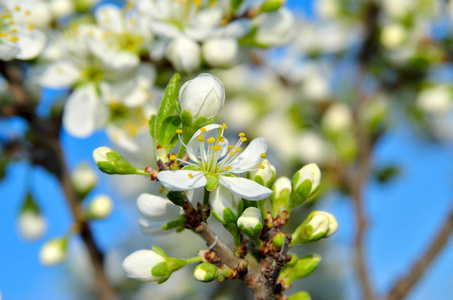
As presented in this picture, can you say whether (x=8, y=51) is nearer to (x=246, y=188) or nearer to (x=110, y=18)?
(x=110, y=18)

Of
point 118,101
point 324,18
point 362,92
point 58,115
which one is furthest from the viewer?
point 324,18

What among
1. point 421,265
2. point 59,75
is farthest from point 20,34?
point 421,265

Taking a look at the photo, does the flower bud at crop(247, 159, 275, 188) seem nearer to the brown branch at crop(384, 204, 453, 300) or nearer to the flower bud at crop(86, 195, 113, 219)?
the flower bud at crop(86, 195, 113, 219)

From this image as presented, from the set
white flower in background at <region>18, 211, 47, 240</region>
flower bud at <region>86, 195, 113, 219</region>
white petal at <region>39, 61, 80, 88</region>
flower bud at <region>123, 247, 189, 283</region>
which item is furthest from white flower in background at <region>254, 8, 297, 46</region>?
white flower in background at <region>18, 211, 47, 240</region>

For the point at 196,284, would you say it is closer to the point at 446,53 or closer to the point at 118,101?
the point at 118,101

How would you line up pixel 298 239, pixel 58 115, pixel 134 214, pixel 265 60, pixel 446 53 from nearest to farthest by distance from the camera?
1. pixel 298 239
2. pixel 58 115
3. pixel 446 53
4. pixel 265 60
5. pixel 134 214

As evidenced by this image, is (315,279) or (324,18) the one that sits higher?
(324,18)

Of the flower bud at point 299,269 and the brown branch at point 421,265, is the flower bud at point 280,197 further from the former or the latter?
the brown branch at point 421,265

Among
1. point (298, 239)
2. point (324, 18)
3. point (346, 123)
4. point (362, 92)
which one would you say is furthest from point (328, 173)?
point (298, 239)
